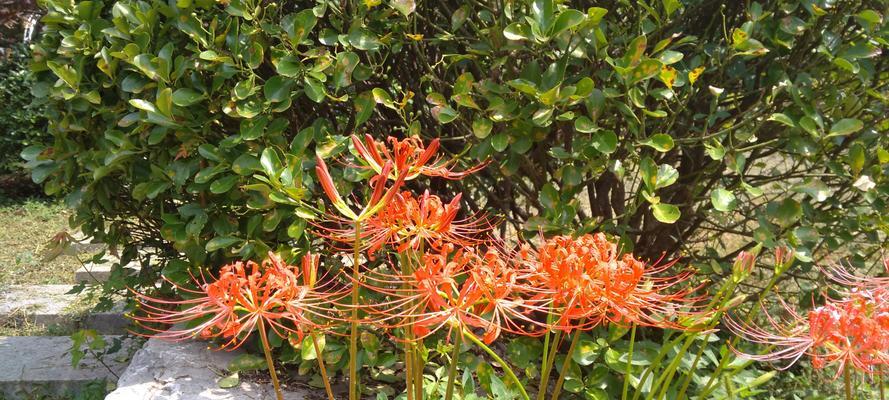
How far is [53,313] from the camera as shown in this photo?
16.1ft

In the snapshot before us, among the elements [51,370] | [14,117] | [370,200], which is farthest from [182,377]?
[14,117]

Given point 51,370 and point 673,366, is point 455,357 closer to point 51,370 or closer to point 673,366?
point 673,366

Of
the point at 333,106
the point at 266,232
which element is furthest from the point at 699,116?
the point at 266,232

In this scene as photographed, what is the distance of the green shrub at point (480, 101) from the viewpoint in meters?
2.58

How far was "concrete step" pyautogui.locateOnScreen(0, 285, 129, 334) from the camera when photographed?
4684 mm

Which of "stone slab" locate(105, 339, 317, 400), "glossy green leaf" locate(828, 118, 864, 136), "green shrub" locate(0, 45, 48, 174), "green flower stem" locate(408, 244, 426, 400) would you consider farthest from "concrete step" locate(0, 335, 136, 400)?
"green shrub" locate(0, 45, 48, 174)

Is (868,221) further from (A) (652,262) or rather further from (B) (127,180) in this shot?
(B) (127,180)

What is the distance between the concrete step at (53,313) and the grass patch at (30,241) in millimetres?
296

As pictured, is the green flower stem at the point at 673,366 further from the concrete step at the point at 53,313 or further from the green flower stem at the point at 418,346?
the concrete step at the point at 53,313

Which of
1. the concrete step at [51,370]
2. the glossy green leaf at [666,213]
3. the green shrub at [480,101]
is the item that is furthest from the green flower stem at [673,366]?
the concrete step at [51,370]

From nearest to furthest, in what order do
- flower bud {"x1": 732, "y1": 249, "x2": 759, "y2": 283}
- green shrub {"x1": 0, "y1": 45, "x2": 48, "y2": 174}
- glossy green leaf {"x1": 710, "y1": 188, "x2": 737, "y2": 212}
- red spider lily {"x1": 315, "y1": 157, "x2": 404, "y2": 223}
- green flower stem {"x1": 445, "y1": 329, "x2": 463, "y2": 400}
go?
1. red spider lily {"x1": 315, "y1": 157, "x2": 404, "y2": 223}
2. green flower stem {"x1": 445, "y1": 329, "x2": 463, "y2": 400}
3. flower bud {"x1": 732, "y1": 249, "x2": 759, "y2": 283}
4. glossy green leaf {"x1": 710, "y1": 188, "x2": 737, "y2": 212}
5. green shrub {"x1": 0, "y1": 45, "x2": 48, "y2": 174}

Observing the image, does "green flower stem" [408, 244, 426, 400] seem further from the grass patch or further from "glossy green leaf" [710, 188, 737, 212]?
the grass patch

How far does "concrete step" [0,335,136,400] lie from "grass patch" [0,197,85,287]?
0.82 meters

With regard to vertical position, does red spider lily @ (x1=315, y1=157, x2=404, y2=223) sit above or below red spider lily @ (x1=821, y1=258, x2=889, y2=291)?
above
